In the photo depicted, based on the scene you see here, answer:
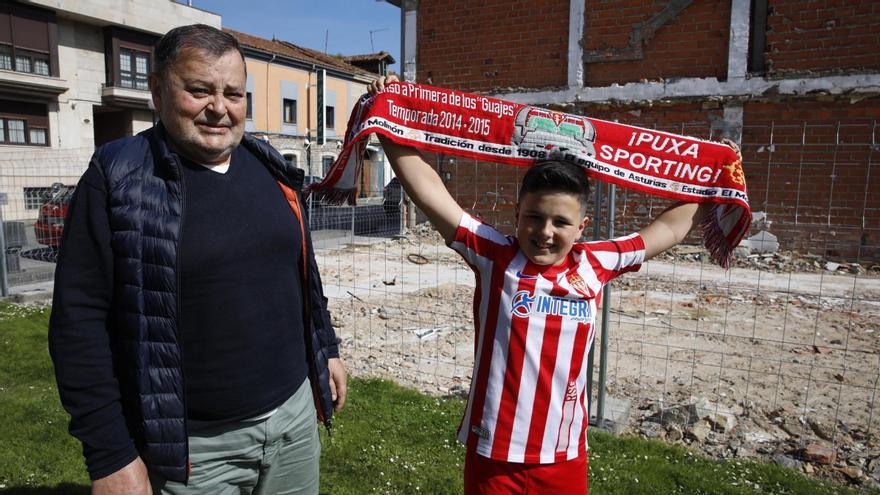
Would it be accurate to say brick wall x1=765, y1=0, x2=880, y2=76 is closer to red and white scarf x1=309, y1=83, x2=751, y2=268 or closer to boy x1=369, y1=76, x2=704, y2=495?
red and white scarf x1=309, y1=83, x2=751, y2=268

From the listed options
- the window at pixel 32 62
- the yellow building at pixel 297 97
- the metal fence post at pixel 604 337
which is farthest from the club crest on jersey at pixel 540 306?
the window at pixel 32 62

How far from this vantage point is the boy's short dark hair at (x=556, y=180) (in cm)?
200

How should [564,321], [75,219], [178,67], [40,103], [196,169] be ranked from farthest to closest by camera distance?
[40,103]
[564,321]
[196,169]
[178,67]
[75,219]

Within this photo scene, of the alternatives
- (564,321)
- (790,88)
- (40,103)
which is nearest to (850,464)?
(564,321)

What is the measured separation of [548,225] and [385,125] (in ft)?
2.64

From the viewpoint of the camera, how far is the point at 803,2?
32.9ft

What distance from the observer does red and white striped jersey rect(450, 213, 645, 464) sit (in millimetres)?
1989

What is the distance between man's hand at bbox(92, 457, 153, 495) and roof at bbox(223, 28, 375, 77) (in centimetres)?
3101

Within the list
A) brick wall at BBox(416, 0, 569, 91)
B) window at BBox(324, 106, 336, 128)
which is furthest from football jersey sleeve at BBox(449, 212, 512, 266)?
window at BBox(324, 106, 336, 128)

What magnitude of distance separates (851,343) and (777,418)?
2.61m

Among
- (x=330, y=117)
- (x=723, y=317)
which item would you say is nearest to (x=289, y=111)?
(x=330, y=117)

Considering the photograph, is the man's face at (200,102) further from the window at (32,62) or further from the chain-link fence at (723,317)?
the window at (32,62)

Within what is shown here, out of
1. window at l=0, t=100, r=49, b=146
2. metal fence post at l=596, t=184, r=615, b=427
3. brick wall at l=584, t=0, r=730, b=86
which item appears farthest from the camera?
window at l=0, t=100, r=49, b=146

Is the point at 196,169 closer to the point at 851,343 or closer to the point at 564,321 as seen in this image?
the point at 564,321
